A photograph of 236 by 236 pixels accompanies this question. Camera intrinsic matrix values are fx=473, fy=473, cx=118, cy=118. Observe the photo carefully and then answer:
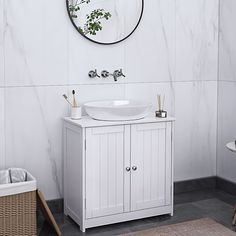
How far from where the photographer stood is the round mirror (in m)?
3.76

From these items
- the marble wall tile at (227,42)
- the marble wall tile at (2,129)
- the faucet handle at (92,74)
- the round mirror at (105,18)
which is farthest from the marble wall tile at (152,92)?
the marble wall tile at (2,129)

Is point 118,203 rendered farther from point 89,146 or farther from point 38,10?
point 38,10

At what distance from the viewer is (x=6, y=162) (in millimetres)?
3652

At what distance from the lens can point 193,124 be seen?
14.6ft

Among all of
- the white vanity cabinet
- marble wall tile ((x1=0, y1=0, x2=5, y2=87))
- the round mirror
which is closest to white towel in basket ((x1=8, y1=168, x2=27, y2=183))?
the white vanity cabinet

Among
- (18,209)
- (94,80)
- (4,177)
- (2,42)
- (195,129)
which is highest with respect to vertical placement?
(2,42)

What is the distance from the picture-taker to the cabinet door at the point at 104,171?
348 cm

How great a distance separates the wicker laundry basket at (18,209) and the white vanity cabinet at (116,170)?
40 centimetres

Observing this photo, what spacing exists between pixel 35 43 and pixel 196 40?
1.54m

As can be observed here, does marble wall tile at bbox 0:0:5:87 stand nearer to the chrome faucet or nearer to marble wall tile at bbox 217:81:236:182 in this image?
the chrome faucet

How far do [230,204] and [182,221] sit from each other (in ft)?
2.09

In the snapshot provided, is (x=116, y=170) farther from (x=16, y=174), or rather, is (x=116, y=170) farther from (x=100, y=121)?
(x=16, y=174)

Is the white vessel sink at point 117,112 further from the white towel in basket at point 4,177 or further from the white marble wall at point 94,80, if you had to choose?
the white towel in basket at point 4,177

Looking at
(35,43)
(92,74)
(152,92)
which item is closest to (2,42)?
(35,43)
